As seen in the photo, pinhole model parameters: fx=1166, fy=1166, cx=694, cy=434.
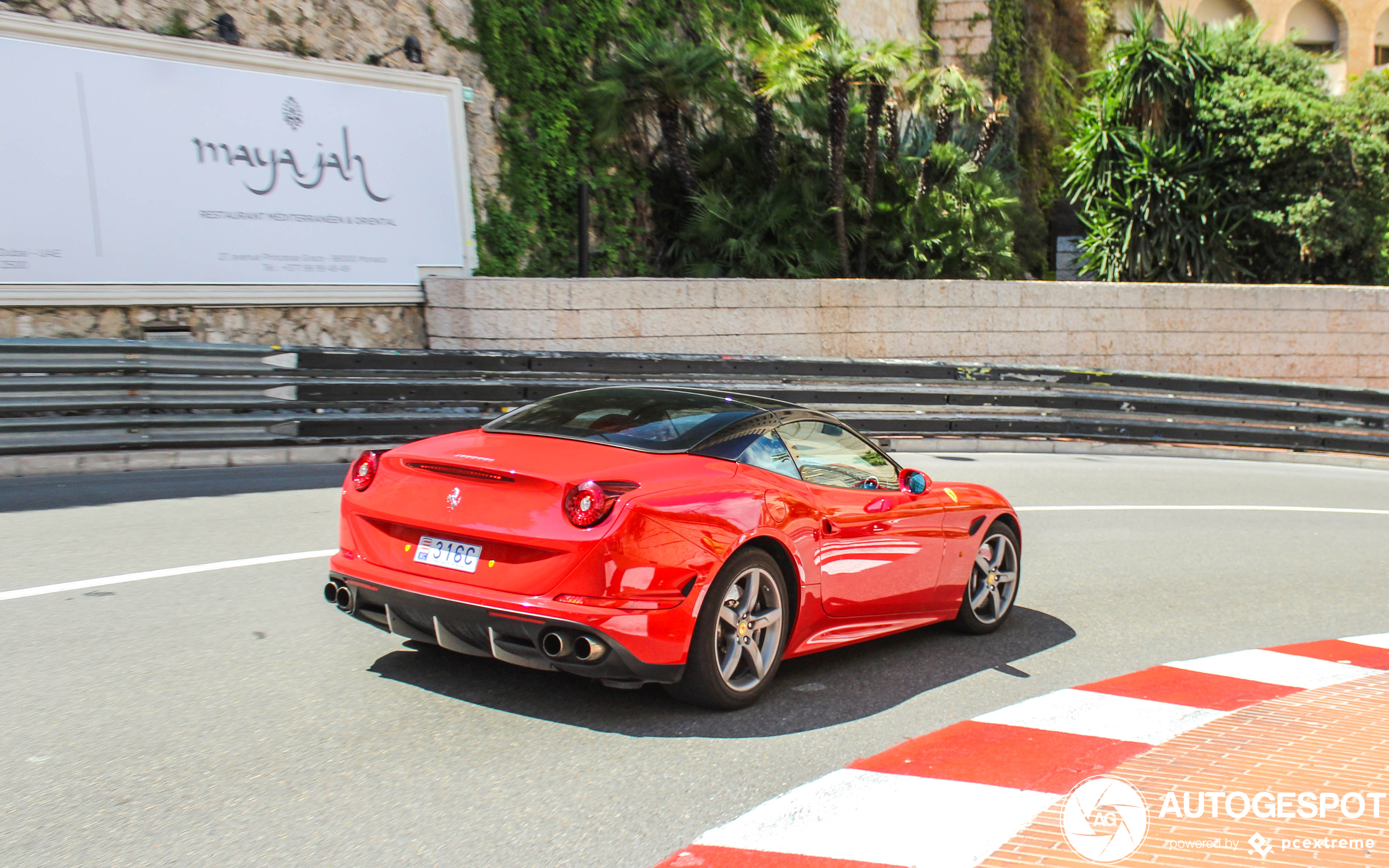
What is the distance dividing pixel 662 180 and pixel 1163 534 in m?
11.8

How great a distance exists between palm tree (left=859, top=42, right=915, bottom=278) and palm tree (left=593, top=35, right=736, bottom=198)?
219 centimetres

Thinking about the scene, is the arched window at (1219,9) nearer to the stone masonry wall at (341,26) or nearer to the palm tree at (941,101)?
the palm tree at (941,101)

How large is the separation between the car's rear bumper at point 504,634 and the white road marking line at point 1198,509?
22.1ft

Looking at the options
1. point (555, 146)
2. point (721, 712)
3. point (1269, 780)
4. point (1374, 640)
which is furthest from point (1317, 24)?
point (721, 712)

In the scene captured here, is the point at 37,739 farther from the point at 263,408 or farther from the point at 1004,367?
the point at 1004,367

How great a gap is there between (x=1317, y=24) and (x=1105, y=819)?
244 feet

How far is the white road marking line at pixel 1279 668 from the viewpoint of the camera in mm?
5422

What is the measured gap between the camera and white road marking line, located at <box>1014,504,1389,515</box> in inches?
409

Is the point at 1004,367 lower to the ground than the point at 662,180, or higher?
lower

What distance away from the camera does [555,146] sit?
17.5m

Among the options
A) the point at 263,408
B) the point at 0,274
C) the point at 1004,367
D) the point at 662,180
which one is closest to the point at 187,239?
the point at 0,274

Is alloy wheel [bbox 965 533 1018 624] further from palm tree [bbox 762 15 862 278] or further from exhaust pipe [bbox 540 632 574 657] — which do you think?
palm tree [bbox 762 15 862 278]

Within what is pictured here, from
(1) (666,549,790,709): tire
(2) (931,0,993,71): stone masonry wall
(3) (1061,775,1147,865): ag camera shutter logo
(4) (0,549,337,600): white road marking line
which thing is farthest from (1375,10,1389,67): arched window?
(3) (1061,775,1147,865): ag camera shutter logo

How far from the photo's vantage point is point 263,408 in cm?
1057
